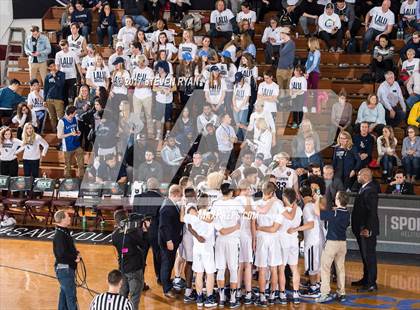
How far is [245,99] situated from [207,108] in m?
0.82

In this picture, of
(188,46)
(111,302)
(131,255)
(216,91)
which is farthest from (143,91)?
(111,302)

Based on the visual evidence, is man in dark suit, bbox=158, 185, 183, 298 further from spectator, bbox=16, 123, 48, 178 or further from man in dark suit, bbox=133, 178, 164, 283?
spectator, bbox=16, 123, 48, 178

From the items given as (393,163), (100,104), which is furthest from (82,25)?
(393,163)

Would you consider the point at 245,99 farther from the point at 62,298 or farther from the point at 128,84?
the point at 62,298

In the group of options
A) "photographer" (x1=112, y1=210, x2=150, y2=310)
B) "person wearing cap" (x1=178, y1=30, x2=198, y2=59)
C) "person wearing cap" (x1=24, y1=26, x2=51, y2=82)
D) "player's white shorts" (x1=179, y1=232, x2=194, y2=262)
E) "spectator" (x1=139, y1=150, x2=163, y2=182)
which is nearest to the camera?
"photographer" (x1=112, y1=210, x2=150, y2=310)

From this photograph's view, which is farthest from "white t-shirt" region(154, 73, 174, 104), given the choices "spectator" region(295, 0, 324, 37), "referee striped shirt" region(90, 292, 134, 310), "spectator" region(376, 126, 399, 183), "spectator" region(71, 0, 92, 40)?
"referee striped shirt" region(90, 292, 134, 310)

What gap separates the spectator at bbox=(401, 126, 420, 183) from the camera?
17891mm

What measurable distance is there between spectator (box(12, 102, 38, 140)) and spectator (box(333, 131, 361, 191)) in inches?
283

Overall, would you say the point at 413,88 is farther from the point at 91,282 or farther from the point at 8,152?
the point at 8,152

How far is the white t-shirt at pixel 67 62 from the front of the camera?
2147 cm

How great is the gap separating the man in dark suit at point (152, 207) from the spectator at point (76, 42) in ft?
27.0

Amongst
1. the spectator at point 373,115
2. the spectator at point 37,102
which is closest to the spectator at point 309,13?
the spectator at point 373,115

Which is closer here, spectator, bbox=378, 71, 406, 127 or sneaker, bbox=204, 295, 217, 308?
sneaker, bbox=204, 295, 217, 308

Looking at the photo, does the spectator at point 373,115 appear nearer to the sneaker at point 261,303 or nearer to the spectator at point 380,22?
the spectator at point 380,22
